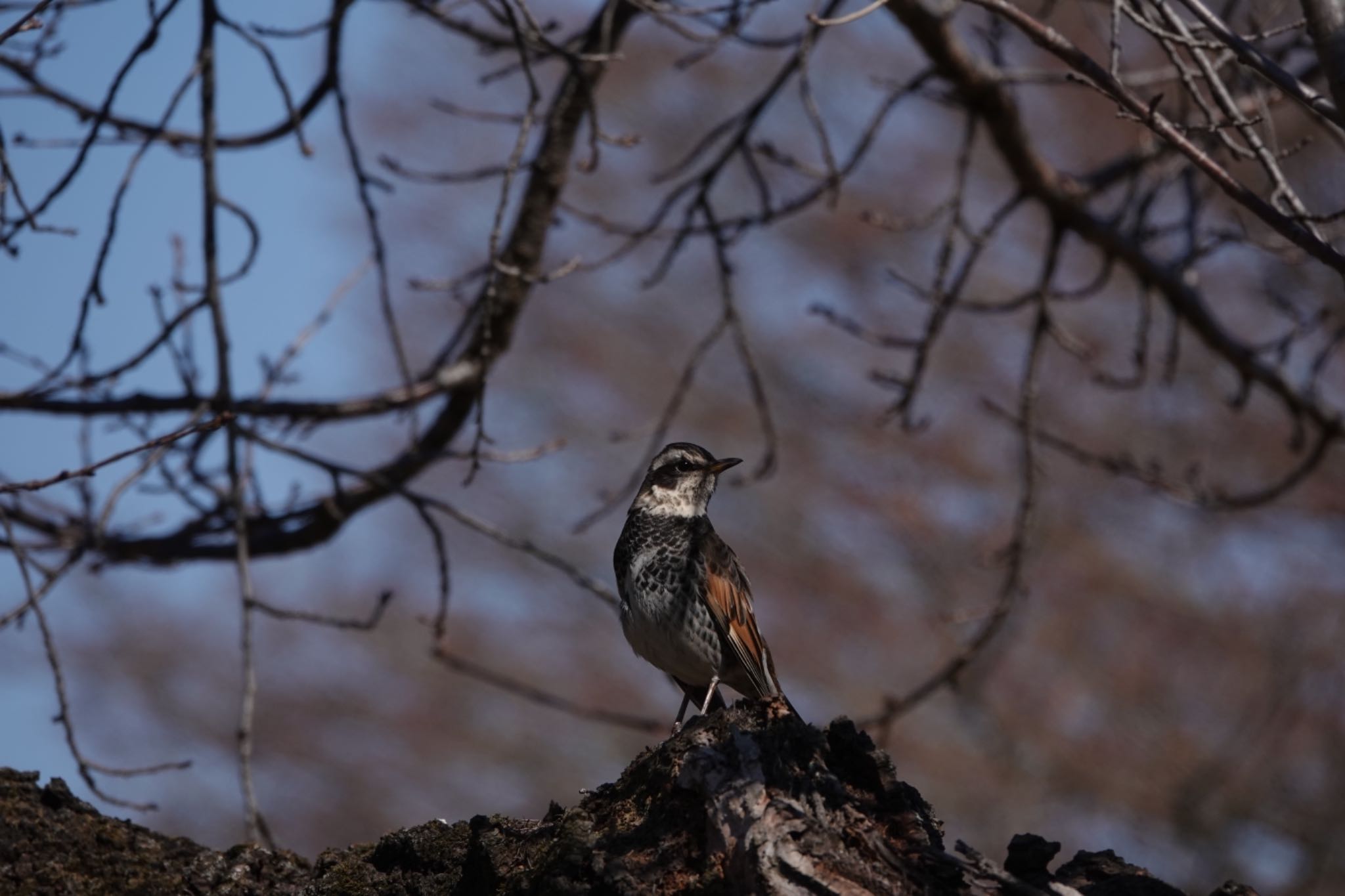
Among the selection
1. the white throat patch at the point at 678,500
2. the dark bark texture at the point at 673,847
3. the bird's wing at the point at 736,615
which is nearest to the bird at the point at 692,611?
the bird's wing at the point at 736,615

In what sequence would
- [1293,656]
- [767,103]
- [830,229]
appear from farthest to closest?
[830,229] < [1293,656] < [767,103]

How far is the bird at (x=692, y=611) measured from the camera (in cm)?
529

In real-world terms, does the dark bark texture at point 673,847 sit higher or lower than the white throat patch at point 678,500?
lower

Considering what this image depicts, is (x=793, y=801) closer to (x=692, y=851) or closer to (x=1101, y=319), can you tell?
(x=692, y=851)

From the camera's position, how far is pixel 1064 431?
1595cm

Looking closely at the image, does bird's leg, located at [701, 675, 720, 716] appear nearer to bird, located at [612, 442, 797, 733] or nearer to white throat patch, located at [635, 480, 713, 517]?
bird, located at [612, 442, 797, 733]

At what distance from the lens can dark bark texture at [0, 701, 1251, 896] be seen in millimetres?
2988

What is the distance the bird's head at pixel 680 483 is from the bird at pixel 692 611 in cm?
21

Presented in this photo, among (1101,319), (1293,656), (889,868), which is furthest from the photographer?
(1101,319)

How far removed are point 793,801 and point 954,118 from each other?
53.1 ft

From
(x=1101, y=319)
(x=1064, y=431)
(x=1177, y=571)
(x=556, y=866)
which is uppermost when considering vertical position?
(x=1101, y=319)

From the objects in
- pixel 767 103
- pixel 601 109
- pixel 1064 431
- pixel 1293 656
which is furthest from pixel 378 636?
pixel 767 103

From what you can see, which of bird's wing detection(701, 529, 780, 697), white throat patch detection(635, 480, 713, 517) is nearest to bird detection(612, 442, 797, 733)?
bird's wing detection(701, 529, 780, 697)

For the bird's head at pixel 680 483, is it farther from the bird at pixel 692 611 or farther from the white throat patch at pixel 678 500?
the bird at pixel 692 611
